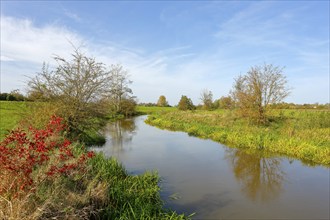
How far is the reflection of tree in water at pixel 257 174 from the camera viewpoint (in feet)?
28.5

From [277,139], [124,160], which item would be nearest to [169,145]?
[124,160]

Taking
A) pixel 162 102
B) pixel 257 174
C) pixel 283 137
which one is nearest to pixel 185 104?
pixel 162 102

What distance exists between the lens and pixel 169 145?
17172 mm

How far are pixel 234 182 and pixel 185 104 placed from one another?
43140 mm

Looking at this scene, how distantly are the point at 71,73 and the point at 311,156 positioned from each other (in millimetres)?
12454

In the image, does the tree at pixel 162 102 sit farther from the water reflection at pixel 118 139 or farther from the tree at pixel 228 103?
the water reflection at pixel 118 139

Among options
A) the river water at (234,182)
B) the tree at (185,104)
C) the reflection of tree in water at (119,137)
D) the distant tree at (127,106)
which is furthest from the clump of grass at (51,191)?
the tree at (185,104)

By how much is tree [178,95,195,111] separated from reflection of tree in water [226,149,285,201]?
37.6 meters

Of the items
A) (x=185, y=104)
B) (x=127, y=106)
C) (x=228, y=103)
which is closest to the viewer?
(x=228, y=103)

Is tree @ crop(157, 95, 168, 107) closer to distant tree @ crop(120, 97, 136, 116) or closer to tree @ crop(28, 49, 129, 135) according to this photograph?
distant tree @ crop(120, 97, 136, 116)

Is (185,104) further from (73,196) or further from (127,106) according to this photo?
(73,196)

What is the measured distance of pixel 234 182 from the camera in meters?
9.68

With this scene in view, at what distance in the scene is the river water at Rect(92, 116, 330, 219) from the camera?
23.6 feet

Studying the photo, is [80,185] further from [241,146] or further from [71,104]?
[241,146]
